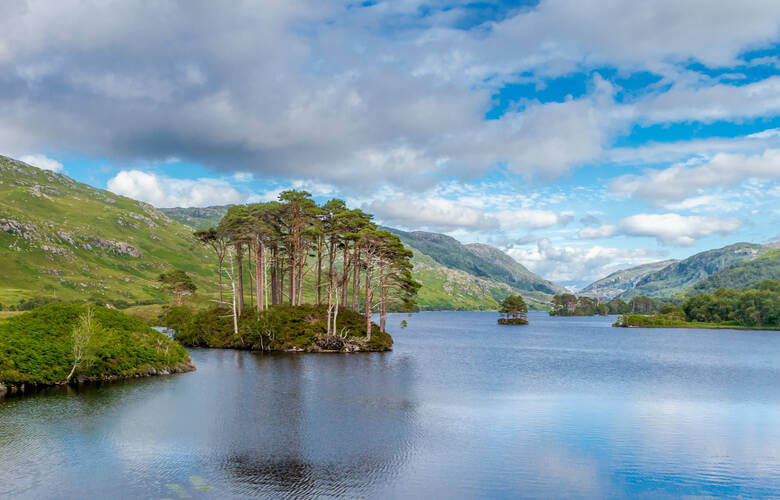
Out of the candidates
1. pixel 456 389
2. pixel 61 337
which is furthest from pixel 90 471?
pixel 456 389

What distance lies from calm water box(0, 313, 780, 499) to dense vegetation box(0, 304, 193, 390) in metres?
3.75

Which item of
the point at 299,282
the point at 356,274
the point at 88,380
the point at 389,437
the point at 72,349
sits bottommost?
the point at 389,437

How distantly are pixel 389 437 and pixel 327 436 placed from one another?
4238 millimetres

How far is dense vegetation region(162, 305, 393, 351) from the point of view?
83.4 m

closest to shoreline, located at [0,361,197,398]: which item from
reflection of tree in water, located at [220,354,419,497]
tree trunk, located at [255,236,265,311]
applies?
reflection of tree in water, located at [220,354,419,497]

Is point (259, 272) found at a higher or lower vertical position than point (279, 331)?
higher

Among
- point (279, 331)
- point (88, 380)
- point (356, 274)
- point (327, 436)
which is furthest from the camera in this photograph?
point (356, 274)

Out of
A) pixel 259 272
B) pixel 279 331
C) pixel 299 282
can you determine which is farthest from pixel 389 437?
pixel 259 272

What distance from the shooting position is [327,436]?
3128cm

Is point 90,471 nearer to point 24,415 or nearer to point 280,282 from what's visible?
point 24,415

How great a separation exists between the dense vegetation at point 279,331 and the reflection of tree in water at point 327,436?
2603 cm

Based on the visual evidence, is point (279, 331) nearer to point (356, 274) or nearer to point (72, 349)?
point (356, 274)

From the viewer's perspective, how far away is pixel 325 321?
86625mm

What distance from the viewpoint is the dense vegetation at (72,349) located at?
147 ft
